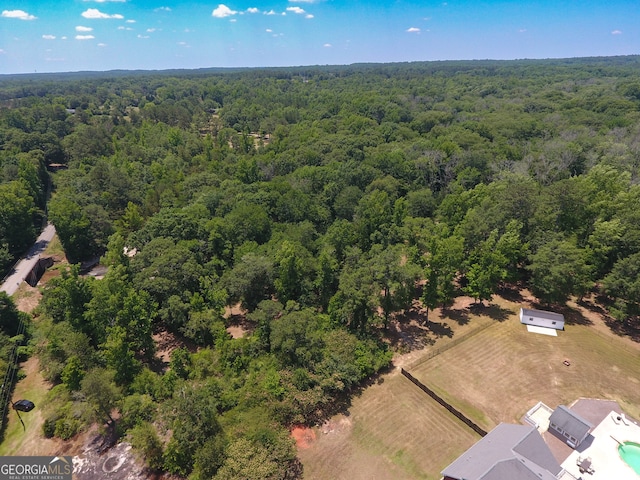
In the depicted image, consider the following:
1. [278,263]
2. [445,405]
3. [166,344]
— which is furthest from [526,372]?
[166,344]

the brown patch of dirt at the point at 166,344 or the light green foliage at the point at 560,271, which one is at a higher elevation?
the light green foliage at the point at 560,271

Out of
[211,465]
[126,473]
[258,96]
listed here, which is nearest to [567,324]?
[211,465]

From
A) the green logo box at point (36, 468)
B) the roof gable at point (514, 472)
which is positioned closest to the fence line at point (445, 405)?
the roof gable at point (514, 472)

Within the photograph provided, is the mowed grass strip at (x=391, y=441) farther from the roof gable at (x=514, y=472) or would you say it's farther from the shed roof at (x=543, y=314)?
the shed roof at (x=543, y=314)

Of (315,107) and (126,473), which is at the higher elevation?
(315,107)

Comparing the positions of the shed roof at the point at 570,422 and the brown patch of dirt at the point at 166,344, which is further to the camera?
the brown patch of dirt at the point at 166,344

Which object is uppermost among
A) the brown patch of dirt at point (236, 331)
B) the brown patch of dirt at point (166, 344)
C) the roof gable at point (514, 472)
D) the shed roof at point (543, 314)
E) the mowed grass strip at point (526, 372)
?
the roof gable at point (514, 472)

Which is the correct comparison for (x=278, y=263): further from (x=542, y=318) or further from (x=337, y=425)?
(x=542, y=318)

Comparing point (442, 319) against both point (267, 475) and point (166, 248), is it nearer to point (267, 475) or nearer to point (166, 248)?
point (267, 475)

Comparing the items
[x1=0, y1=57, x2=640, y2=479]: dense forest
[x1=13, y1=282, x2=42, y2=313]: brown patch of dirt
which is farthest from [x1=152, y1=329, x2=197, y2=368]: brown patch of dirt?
[x1=13, y1=282, x2=42, y2=313]: brown patch of dirt
